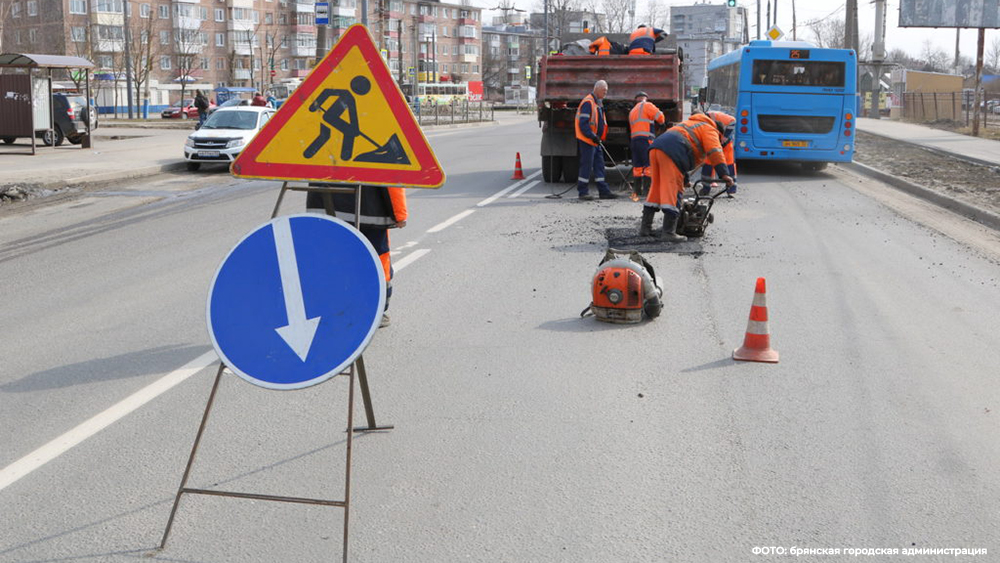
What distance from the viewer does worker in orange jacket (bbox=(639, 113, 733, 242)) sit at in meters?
11.5

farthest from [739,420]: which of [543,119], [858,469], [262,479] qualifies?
[543,119]

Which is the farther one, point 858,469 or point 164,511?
point 858,469

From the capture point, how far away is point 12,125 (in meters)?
28.0

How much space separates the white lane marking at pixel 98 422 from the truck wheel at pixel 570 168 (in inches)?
516

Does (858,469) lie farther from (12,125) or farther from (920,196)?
(12,125)

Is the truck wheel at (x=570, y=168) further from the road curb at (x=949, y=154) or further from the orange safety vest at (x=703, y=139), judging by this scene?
the road curb at (x=949, y=154)

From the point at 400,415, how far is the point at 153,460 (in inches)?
50.3

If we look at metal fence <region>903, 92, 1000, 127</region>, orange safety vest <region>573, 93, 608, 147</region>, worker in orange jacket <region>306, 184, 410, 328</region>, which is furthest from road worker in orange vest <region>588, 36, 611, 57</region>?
metal fence <region>903, 92, 1000, 127</region>

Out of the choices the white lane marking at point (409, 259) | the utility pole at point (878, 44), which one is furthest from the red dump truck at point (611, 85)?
the utility pole at point (878, 44)

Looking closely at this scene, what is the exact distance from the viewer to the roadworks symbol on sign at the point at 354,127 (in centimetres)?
422

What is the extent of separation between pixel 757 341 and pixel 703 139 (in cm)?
522

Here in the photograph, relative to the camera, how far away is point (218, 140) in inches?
915

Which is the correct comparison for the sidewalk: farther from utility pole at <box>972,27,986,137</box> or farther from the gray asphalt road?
the gray asphalt road

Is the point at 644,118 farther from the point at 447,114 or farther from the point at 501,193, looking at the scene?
the point at 447,114
